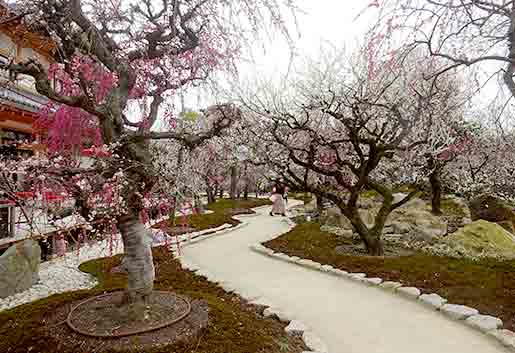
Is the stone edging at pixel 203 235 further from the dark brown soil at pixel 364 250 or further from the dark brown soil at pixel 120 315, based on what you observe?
the dark brown soil at pixel 120 315

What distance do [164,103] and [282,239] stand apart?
6.26 m

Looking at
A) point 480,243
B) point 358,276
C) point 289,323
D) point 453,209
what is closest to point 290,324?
point 289,323

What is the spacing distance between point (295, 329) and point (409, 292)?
2127 millimetres

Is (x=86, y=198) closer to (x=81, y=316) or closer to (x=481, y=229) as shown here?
(x=81, y=316)

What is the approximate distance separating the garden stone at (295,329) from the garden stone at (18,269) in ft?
14.0

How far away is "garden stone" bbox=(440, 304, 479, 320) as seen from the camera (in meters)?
4.61

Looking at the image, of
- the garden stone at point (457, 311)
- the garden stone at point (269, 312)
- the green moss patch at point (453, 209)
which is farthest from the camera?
the green moss patch at point (453, 209)

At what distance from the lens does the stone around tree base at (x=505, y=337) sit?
3.89m

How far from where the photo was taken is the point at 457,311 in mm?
4691

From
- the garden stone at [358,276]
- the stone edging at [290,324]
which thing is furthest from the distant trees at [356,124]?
the stone edging at [290,324]

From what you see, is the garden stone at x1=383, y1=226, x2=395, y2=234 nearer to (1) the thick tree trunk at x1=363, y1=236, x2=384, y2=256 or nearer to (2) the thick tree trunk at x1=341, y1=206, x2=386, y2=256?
(2) the thick tree trunk at x1=341, y1=206, x2=386, y2=256

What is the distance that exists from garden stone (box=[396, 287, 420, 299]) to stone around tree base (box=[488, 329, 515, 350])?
126 cm

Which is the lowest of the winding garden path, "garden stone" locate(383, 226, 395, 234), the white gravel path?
the white gravel path

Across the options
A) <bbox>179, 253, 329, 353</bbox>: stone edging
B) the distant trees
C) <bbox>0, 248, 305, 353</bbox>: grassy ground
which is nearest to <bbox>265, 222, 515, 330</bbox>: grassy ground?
the distant trees
